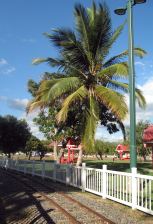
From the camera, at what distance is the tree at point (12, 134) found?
2048 inches

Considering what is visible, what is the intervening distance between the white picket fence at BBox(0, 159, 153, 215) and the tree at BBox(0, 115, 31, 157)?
29.3m

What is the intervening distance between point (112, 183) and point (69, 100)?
21.7 ft

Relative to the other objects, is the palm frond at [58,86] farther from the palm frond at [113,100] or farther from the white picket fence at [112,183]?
the white picket fence at [112,183]

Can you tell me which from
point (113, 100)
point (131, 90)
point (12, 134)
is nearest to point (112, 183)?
point (131, 90)

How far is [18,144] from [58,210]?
140ft

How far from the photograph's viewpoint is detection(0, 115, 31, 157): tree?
52.0 m

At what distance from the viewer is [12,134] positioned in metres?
52.3

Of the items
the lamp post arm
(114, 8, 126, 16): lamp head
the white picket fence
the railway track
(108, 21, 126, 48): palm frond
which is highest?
(108, 21, 126, 48): palm frond

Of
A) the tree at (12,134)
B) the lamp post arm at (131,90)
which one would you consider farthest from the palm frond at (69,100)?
the tree at (12,134)

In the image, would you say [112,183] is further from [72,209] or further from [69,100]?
[69,100]

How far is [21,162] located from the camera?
32.6 metres

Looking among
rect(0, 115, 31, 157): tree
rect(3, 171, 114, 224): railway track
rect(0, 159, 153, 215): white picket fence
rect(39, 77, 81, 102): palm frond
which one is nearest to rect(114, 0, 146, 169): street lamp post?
rect(0, 159, 153, 215): white picket fence

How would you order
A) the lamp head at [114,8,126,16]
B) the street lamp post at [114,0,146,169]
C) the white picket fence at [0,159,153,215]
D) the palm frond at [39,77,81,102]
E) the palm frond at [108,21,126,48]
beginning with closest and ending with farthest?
the white picket fence at [0,159,153,215]
the street lamp post at [114,0,146,169]
the lamp head at [114,8,126,16]
the palm frond at [39,77,81,102]
the palm frond at [108,21,126,48]

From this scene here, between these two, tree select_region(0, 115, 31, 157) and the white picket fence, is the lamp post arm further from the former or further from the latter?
tree select_region(0, 115, 31, 157)
